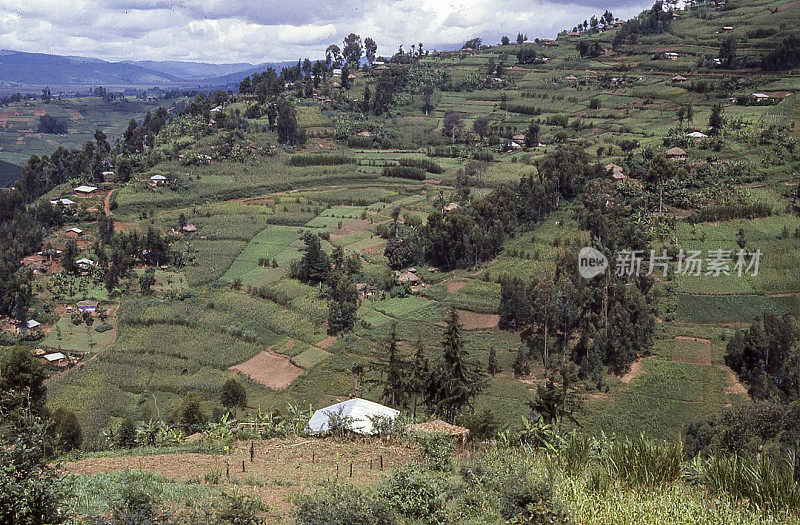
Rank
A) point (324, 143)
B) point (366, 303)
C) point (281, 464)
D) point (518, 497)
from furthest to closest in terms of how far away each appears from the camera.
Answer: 1. point (324, 143)
2. point (366, 303)
3. point (281, 464)
4. point (518, 497)

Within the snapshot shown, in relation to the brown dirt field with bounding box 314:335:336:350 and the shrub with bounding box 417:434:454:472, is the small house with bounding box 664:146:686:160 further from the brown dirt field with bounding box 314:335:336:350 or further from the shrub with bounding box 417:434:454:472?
the shrub with bounding box 417:434:454:472

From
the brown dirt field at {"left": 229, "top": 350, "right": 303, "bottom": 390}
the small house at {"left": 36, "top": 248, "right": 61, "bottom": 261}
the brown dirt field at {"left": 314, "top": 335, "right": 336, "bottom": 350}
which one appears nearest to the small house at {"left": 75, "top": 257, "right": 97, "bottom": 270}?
the small house at {"left": 36, "top": 248, "right": 61, "bottom": 261}

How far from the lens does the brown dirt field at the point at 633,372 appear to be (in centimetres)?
2858

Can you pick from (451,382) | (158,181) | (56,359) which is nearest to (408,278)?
(451,382)

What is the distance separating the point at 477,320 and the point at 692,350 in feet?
37.0

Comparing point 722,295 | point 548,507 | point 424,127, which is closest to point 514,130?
point 424,127

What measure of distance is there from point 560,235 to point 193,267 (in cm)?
2669

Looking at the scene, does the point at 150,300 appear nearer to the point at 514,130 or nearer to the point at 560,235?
the point at 560,235

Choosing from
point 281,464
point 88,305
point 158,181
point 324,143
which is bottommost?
point 88,305

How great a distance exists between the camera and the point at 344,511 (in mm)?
8766

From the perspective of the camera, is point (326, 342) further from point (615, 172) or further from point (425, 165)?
point (425, 165)

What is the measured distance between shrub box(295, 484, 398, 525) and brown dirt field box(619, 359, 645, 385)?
22.0m

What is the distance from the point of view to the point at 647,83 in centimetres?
7638

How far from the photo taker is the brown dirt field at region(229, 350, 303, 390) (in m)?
31.1
